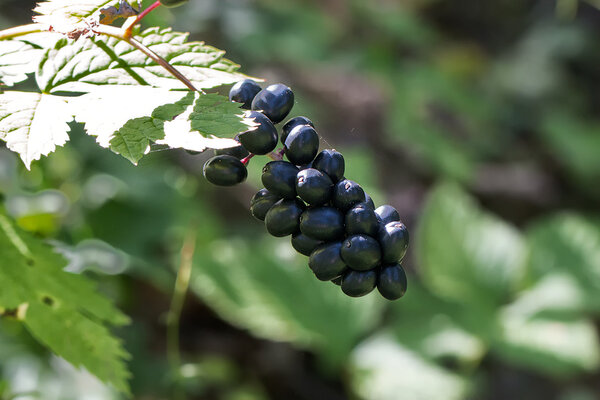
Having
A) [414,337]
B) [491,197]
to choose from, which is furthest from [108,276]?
[491,197]

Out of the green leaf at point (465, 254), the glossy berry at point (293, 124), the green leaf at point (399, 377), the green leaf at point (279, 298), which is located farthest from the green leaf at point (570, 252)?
the glossy berry at point (293, 124)

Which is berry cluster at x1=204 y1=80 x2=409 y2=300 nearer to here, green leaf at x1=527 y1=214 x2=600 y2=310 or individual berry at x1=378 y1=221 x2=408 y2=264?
individual berry at x1=378 y1=221 x2=408 y2=264

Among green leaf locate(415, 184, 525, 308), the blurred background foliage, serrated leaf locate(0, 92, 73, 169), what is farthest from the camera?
green leaf locate(415, 184, 525, 308)

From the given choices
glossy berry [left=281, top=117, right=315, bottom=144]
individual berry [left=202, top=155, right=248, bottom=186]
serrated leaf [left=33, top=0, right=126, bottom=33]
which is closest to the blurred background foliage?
glossy berry [left=281, top=117, right=315, bottom=144]

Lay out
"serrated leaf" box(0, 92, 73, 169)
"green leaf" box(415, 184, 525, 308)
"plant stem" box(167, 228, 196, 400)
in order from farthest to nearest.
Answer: "green leaf" box(415, 184, 525, 308)
"plant stem" box(167, 228, 196, 400)
"serrated leaf" box(0, 92, 73, 169)

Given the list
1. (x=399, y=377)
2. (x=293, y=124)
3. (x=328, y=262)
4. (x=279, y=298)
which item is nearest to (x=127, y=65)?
(x=293, y=124)

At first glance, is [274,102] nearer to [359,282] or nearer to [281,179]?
[281,179]
